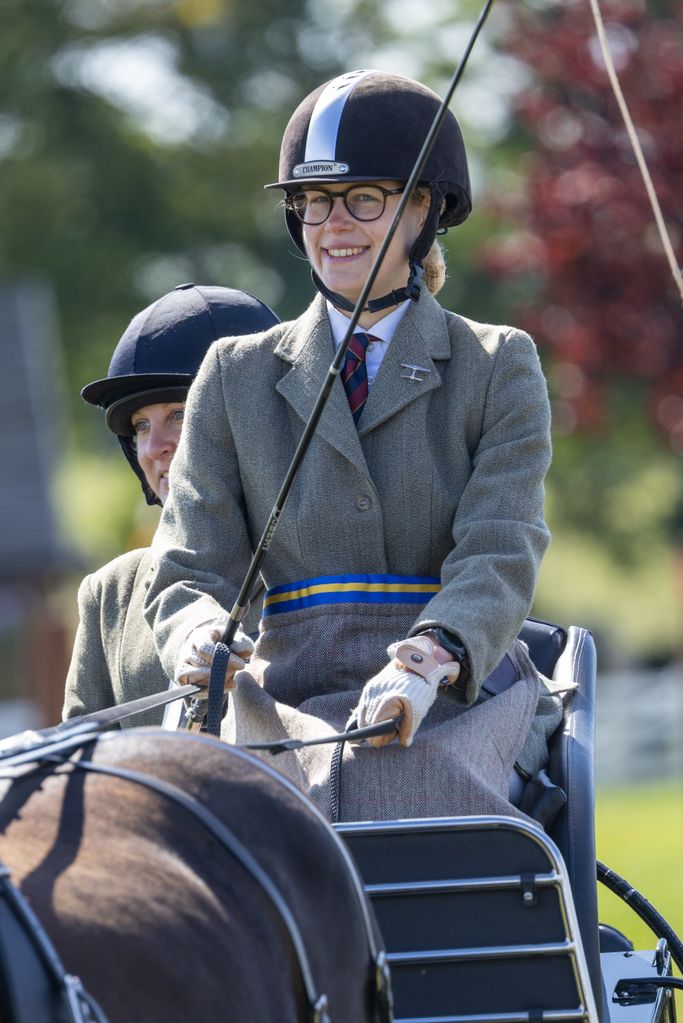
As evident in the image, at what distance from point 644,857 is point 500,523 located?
6.73m

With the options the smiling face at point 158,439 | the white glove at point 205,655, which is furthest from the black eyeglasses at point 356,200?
the smiling face at point 158,439

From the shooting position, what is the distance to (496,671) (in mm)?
3689

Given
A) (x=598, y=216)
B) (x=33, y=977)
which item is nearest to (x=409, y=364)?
(x=33, y=977)

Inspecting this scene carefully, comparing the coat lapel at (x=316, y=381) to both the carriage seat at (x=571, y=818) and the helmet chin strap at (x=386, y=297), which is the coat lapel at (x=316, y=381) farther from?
the carriage seat at (x=571, y=818)

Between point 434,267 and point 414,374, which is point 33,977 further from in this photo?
point 434,267

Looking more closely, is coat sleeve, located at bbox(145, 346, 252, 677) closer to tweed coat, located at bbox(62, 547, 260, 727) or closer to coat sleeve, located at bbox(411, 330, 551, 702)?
coat sleeve, located at bbox(411, 330, 551, 702)

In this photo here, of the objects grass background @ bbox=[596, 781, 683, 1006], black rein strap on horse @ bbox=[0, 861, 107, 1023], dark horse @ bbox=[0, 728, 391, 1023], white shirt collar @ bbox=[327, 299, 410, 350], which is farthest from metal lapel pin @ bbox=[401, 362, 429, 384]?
grass background @ bbox=[596, 781, 683, 1006]

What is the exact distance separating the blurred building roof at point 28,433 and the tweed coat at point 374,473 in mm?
15592

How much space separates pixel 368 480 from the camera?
11.8ft

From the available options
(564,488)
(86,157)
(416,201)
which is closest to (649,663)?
(564,488)

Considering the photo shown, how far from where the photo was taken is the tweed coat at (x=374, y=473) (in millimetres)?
3547

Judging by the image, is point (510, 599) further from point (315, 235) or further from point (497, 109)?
point (497, 109)

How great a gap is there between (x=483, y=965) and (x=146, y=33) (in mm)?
25024

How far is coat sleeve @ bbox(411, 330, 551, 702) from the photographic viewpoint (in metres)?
3.38
